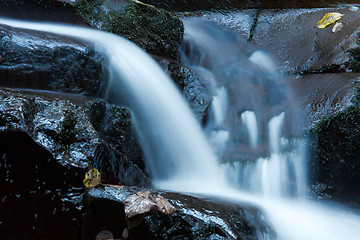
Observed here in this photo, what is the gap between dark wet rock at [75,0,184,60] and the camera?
4.39m

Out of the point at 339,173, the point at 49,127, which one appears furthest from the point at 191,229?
the point at 339,173

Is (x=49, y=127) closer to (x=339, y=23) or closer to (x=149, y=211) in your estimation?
(x=149, y=211)

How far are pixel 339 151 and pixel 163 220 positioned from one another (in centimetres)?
284

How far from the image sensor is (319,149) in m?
3.69

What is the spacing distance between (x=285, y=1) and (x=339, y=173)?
4.04 m

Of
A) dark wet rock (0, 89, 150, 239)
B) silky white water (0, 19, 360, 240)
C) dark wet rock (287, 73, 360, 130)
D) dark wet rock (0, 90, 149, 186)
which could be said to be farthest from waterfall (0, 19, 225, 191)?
dark wet rock (287, 73, 360, 130)

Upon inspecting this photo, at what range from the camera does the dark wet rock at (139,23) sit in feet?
14.4

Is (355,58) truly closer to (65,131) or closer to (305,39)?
(305,39)

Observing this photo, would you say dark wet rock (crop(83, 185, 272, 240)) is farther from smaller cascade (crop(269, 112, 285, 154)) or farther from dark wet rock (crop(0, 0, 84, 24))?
dark wet rock (crop(0, 0, 84, 24))

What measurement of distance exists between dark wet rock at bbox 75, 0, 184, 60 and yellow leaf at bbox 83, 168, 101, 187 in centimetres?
279

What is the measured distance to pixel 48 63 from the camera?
3.09 meters

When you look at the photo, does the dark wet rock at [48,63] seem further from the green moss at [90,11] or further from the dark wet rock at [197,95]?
the dark wet rock at [197,95]

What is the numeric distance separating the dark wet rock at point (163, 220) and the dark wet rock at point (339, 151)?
7.23 feet

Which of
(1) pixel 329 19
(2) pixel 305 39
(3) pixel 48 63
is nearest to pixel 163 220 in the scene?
(3) pixel 48 63
